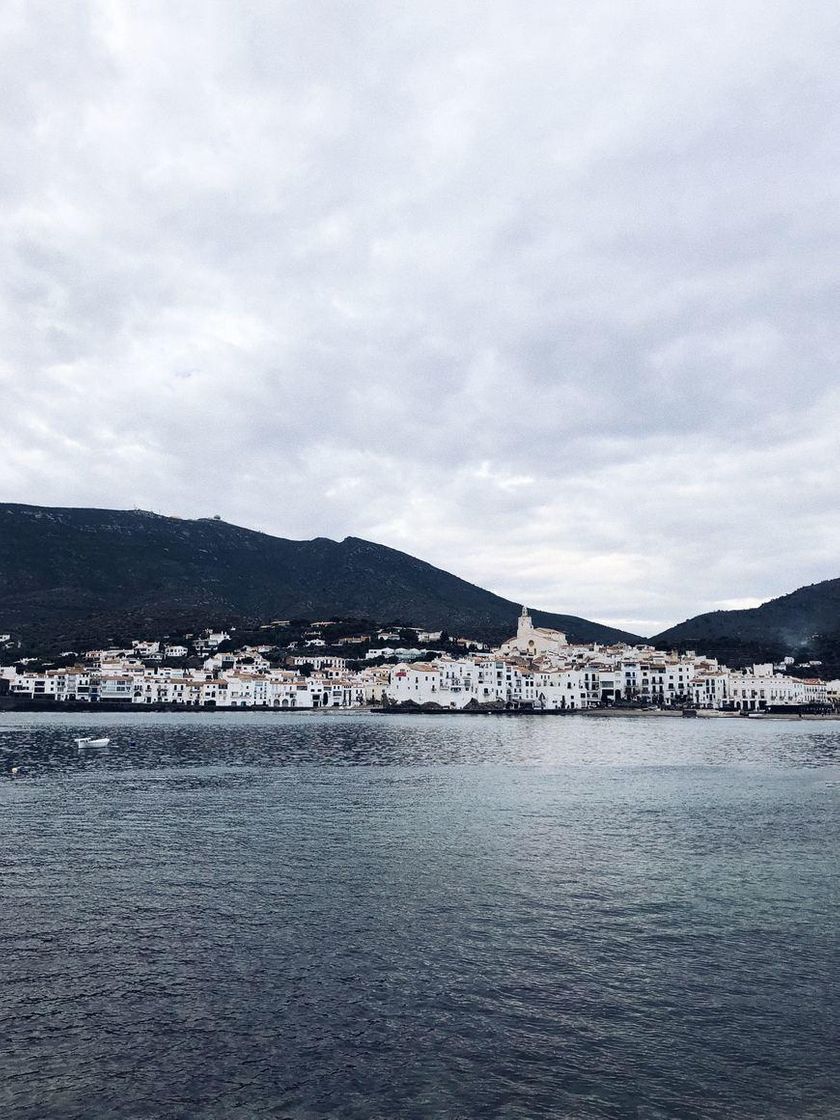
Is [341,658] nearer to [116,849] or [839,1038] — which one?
[116,849]

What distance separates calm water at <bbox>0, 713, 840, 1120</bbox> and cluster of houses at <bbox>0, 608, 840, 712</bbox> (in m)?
121

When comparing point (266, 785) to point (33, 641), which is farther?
point (33, 641)

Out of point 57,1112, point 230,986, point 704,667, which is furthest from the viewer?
point 704,667

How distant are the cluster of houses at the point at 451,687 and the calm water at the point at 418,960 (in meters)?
121

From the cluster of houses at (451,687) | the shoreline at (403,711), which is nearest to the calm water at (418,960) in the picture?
the shoreline at (403,711)

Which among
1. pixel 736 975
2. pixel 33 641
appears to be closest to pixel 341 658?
pixel 33 641

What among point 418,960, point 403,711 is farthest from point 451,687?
point 418,960

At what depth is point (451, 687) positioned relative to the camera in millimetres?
156500

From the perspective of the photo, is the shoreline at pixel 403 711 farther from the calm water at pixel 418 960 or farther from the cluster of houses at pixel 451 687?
the calm water at pixel 418 960

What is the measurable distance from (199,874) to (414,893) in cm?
617

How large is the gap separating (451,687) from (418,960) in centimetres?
14221

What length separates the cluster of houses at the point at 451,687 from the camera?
150 m

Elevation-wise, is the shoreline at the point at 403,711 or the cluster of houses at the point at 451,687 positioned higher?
the cluster of houses at the point at 451,687

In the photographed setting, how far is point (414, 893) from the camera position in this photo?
20.0 metres
